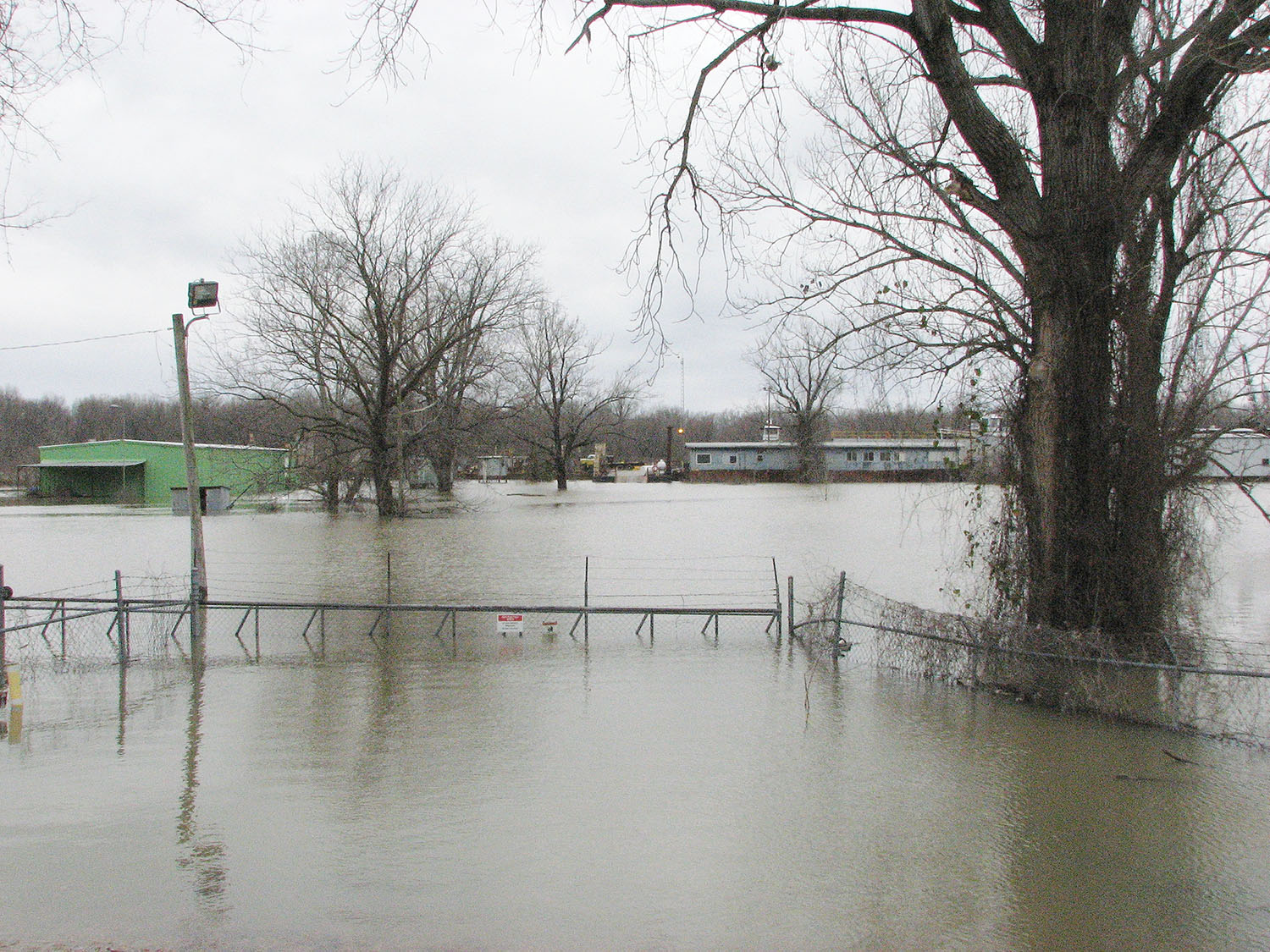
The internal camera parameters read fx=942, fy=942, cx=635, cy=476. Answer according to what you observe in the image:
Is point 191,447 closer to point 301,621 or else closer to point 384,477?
point 301,621

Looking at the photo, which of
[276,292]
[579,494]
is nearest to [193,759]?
[276,292]

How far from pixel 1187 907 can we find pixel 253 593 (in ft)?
56.5

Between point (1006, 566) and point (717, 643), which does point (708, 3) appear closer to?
point (1006, 566)

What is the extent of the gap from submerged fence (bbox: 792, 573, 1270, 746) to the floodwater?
300mm

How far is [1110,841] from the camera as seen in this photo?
6078 mm

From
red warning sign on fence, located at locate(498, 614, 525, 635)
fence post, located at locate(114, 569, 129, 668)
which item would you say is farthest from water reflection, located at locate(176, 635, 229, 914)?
red warning sign on fence, located at locate(498, 614, 525, 635)

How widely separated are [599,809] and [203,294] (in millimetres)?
12554

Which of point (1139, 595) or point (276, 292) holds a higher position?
point (276, 292)

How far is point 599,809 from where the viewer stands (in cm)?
672

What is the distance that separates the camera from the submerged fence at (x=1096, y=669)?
8406mm

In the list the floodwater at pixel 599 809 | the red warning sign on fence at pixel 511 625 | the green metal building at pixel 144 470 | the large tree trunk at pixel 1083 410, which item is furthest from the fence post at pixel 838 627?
the green metal building at pixel 144 470

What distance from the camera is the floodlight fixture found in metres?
15.6

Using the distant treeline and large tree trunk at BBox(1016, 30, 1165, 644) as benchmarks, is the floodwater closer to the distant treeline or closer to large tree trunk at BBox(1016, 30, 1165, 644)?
large tree trunk at BBox(1016, 30, 1165, 644)

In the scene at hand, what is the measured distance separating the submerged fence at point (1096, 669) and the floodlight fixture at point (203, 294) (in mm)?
11864
